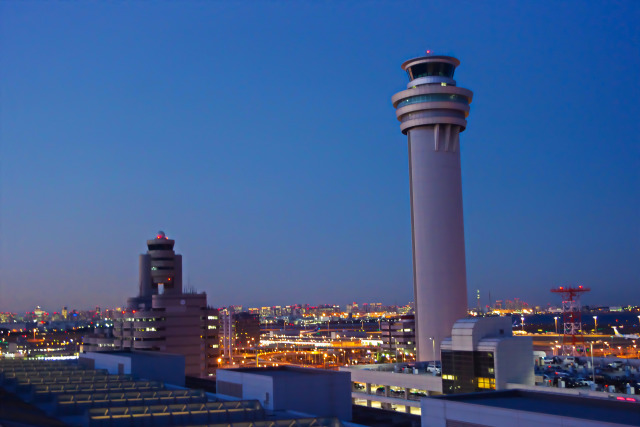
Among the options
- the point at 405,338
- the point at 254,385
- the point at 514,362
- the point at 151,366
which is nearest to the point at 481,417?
the point at 254,385

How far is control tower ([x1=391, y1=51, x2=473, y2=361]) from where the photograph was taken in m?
109

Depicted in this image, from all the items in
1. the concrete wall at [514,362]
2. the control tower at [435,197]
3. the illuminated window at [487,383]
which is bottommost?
the illuminated window at [487,383]

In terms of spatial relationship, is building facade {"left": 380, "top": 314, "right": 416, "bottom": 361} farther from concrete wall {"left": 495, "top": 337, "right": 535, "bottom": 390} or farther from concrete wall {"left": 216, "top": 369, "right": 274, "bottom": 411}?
concrete wall {"left": 216, "top": 369, "right": 274, "bottom": 411}

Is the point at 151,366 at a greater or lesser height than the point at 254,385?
lesser

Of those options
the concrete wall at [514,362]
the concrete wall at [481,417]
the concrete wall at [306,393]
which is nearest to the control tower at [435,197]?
the concrete wall at [514,362]

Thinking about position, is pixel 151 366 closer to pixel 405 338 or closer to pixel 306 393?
pixel 306 393

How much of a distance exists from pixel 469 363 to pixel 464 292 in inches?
1327

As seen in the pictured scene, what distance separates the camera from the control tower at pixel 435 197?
359 ft

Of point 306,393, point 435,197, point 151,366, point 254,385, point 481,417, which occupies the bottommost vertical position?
point 151,366

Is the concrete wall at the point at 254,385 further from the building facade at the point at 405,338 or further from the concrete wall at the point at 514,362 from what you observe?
the building facade at the point at 405,338

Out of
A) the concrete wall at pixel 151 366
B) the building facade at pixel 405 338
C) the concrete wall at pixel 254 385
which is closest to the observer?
the concrete wall at pixel 254 385

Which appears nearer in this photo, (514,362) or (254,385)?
(254,385)

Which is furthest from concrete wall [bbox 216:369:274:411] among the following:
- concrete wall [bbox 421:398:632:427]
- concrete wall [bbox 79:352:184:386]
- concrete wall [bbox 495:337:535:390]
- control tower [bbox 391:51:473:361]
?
control tower [bbox 391:51:473:361]

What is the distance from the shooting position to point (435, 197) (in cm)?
11150
